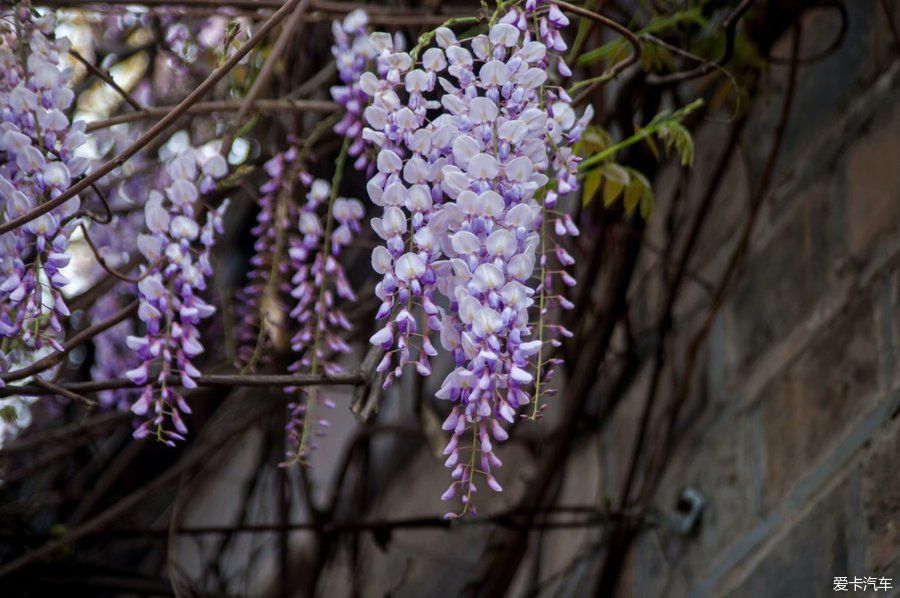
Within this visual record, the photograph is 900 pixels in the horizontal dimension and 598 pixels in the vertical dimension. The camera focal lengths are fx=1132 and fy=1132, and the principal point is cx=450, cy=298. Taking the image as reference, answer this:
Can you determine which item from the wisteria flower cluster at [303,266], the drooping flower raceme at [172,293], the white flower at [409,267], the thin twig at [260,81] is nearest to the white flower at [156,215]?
the drooping flower raceme at [172,293]

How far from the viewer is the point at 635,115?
1.79 m

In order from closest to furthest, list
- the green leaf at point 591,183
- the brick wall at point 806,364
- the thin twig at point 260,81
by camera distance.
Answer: the thin twig at point 260,81 < the green leaf at point 591,183 < the brick wall at point 806,364

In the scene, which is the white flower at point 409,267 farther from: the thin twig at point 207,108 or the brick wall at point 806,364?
the brick wall at point 806,364

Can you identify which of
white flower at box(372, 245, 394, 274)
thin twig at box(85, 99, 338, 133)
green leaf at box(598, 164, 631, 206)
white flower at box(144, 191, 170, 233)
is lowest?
white flower at box(372, 245, 394, 274)

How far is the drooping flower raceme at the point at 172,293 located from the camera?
1200 mm

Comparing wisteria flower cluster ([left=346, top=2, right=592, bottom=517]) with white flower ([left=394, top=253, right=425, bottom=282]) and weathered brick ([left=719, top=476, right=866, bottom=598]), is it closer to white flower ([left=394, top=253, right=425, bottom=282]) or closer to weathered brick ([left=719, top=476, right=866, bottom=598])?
white flower ([left=394, top=253, right=425, bottom=282])

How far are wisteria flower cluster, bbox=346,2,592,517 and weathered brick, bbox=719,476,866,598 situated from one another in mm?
602

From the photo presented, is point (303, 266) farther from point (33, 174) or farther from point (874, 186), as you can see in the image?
point (874, 186)

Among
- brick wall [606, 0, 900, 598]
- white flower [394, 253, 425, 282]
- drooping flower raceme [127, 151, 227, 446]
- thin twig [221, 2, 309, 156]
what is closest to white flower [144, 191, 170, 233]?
drooping flower raceme [127, 151, 227, 446]

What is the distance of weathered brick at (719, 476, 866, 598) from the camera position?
1.49 meters

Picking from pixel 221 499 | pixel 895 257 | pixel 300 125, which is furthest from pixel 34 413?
pixel 895 257

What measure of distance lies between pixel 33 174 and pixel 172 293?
19 cm

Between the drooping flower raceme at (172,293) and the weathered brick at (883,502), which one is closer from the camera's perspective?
the drooping flower raceme at (172,293)

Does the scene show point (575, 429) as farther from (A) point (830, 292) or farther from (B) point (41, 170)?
(B) point (41, 170)
